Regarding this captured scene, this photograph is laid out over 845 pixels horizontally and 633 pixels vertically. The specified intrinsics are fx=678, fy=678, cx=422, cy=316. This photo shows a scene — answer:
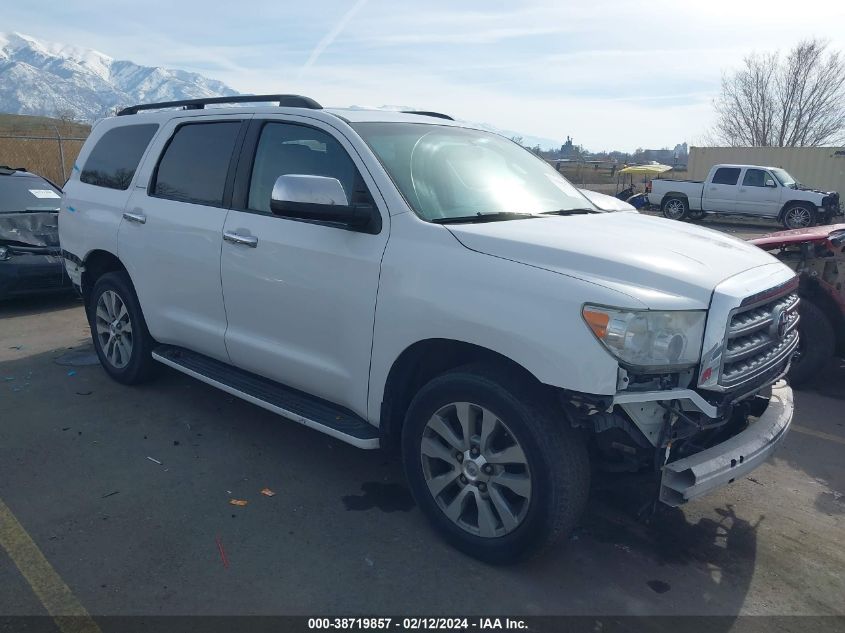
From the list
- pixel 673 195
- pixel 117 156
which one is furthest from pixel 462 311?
pixel 673 195

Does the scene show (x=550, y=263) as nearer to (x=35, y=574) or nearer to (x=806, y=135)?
(x=35, y=574)

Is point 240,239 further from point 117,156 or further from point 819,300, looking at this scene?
point 819,300

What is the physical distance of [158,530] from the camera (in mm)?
3404

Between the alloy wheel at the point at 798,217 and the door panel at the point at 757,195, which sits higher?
the door panel at the point at 757,195

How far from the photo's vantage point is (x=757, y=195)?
2189 centimetres

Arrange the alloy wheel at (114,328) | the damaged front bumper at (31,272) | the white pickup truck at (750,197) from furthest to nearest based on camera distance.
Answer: the white pickup truck at (750,197) → the damaged front bumper at (31,272) → the alloy wheel at (114,328)

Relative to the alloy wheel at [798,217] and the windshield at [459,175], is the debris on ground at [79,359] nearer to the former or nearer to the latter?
the windshield at [459,175]

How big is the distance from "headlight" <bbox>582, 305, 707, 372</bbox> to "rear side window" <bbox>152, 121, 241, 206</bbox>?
8.70 ft

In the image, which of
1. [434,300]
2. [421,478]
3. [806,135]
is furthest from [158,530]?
[806,135]

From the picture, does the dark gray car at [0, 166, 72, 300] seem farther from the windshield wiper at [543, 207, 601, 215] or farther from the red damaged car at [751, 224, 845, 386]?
the red damaged car at [751, 224, 845, 386]

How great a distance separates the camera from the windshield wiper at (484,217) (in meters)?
3.38

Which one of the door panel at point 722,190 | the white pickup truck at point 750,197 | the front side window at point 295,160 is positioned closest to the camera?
the front side window at point 295,160

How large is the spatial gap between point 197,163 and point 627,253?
2944 mm

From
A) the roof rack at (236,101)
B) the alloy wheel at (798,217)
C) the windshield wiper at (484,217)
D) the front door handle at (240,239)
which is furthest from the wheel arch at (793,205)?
the front door handle at (240,239)
